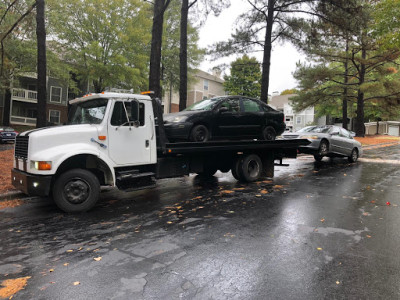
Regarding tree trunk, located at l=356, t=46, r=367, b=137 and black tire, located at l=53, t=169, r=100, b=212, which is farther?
tree trunk, located at l=356, t=46, r=367, b=137

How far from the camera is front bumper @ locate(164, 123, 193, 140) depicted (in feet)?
24.0

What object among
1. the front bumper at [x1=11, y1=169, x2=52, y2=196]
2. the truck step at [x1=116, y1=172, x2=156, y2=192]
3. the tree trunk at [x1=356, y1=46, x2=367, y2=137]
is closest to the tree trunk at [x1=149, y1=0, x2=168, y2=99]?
the truck step at [x1=116, y1=172, x2=156, y2=192]

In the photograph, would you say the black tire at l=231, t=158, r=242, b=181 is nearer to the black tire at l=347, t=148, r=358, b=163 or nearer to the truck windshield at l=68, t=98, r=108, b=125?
the truck windshield at l=68, t=98, r=108, b=125

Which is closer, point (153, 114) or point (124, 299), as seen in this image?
point (124, 299)

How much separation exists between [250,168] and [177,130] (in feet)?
9.98

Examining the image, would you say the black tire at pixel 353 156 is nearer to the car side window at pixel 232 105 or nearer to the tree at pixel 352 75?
the tree at pixel 352 75

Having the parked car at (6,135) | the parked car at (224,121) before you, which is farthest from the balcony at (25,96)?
the parked car at (224,121)

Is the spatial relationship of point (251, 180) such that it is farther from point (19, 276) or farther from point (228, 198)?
point (19, 276)

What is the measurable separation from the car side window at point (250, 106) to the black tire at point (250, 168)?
1.39m

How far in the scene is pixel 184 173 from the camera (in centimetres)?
753

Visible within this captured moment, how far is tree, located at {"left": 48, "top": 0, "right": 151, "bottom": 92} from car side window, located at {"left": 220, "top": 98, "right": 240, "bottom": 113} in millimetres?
18108

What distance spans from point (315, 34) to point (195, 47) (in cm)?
1816

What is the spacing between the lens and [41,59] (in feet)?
38.7

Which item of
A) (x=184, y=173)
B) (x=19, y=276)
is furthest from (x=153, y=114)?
(x=19, y=276)
